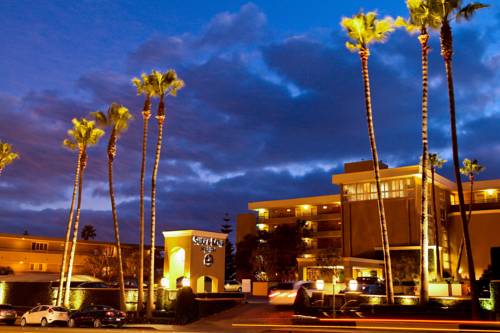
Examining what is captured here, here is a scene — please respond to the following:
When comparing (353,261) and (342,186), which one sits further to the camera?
(342,186)

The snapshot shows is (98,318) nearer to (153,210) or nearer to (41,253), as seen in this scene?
(153,210)

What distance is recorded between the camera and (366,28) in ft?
111

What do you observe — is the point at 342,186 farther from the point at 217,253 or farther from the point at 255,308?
A: the point at 255,308

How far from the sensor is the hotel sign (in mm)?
50531

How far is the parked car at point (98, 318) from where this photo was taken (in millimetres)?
32938

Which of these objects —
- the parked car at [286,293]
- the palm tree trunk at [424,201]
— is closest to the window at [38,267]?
the parked car at [286,293]

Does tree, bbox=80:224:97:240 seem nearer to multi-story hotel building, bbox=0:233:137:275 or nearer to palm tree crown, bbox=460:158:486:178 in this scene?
multi-story hotel building, bbox=0:233:137:275

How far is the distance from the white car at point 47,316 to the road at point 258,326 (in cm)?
385

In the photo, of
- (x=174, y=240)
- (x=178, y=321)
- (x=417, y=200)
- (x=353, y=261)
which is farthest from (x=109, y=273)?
(x=178, y=321)

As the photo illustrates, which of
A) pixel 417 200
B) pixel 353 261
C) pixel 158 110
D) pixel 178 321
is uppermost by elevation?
pixel 158 110

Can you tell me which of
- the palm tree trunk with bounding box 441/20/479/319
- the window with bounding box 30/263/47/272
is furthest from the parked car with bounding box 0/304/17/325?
the window with bounding box 30/263/47/272

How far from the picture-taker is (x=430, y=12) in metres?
31.7

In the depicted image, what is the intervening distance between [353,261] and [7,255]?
133ft

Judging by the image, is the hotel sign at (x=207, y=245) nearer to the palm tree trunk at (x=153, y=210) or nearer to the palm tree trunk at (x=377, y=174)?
the palm tree trunk at (x=153, y=210)
